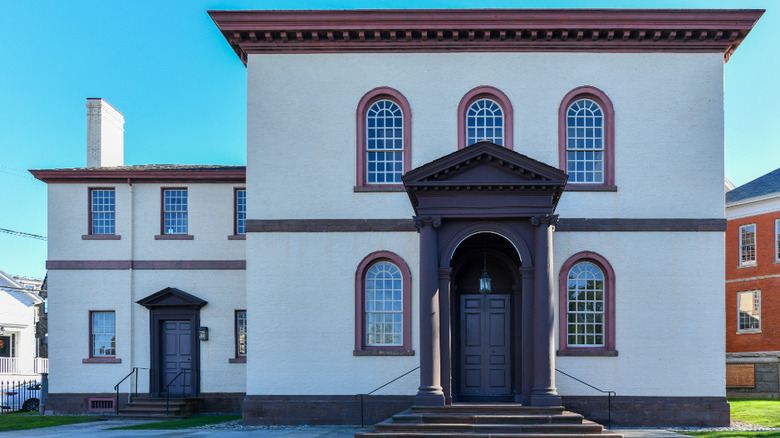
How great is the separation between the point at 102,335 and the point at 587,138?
15.5m

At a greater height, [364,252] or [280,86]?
[280,86]

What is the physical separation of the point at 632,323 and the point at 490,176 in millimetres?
5614

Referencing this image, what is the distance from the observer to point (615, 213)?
60.8ft

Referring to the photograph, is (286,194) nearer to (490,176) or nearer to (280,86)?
(280,86)

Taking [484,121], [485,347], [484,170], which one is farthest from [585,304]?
[484,121]

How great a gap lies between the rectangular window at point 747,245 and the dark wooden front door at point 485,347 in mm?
17073

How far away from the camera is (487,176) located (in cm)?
1616

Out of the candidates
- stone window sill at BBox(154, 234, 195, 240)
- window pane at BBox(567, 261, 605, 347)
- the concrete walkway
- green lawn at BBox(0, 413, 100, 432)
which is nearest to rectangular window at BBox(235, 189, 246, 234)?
stone window sill at BBox(154, 234, 195, 240)

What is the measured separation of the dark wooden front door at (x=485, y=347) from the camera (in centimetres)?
1812

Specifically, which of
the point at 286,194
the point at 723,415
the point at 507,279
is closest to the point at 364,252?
the point at 286,194

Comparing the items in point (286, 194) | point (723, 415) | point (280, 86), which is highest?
point (280, 86)

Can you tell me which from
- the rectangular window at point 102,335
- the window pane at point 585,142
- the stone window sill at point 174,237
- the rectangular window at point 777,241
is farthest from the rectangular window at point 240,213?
the rectangular window at point 777,241

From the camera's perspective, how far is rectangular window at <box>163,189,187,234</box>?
22906 mm

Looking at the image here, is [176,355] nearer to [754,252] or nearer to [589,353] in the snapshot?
[589,353]
